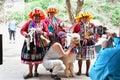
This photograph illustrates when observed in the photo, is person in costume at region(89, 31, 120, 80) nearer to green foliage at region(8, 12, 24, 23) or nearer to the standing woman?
the standing woman

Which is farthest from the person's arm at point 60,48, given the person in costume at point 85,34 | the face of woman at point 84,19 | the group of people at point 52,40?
the face of woman at point 84,19

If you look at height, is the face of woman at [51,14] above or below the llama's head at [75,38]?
above

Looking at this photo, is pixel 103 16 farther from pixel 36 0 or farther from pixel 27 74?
pixel 27 74

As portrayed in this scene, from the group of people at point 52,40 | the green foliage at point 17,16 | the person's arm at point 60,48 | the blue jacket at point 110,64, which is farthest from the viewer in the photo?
the green foliage at point 17,16

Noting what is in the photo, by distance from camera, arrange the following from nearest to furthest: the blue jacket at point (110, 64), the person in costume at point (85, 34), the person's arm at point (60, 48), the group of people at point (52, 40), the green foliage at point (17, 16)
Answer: the blue jacket at point (110, 64)
the person's arm at point (60, 48)
the group of people at point (52, 40)
the person in costume at point (85, 34)
the green foliage at point (17, 16)

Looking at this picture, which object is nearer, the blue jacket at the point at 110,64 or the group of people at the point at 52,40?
the blue jacket at the point at 110,64

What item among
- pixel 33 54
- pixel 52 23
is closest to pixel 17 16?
pixel 52 23

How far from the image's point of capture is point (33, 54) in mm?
4707

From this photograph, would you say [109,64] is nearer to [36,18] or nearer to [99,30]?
[36,18]

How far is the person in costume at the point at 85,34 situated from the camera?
477 cm

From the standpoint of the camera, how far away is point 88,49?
4.88m

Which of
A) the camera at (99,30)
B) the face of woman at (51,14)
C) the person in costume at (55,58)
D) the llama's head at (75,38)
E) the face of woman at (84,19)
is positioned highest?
the face of woman at (51,14)

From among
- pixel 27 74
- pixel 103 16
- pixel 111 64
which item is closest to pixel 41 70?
pixel 27 74

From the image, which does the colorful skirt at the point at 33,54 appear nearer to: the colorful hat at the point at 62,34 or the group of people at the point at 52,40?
the group of people at the point at 52,40
